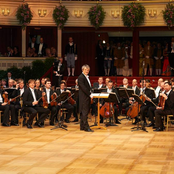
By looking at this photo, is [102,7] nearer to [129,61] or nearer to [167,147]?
[129,61]

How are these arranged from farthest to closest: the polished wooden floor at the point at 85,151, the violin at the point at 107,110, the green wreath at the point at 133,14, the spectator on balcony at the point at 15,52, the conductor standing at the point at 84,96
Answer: the spectator on balcony at the point at 15,52, the green wreath at the point at 133,14, the violin at the point at 107,110, the conductor standing at the point at 84,96, the polished wooden floor at the point at 85,151

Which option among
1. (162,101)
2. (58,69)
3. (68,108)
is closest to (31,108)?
(68,108)

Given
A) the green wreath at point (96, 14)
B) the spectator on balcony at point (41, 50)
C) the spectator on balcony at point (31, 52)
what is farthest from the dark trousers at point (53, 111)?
the green wreath at point (96, 14)

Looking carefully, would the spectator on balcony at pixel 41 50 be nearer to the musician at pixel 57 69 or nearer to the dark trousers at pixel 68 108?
the musician at pixel 57 69

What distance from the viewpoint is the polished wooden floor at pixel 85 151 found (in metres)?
6.82

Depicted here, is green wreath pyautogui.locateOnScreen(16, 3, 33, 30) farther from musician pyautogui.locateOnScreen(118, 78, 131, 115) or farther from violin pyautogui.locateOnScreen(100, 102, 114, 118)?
violin pyautogui.locateOnScreen(100, 102, 114, 118)

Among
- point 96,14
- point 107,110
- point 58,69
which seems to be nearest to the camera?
point 107,110

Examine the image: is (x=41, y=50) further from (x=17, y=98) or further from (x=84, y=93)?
(x=84, y=93)

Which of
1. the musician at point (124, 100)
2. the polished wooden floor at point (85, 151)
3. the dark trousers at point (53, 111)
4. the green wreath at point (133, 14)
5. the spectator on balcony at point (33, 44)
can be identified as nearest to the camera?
the polished wooden floor at point (85, 151)

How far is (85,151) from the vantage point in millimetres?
8312

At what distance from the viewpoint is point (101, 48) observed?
1998 centimetres

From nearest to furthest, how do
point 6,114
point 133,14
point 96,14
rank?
point 6,114, point 133,14, point 96,14

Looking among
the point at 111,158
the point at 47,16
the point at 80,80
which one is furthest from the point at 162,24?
the point at 111,158

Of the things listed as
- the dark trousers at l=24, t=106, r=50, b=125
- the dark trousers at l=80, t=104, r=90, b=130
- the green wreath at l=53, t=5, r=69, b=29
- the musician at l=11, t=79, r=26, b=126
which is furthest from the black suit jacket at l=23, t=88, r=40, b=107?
the green wreath at l=53, t=5, r=69, b=29
